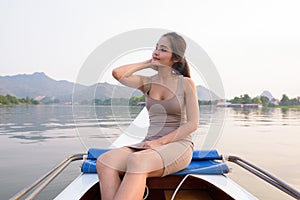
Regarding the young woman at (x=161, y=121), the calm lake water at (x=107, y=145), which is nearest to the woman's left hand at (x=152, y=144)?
the young woman at (x=161, y=121)

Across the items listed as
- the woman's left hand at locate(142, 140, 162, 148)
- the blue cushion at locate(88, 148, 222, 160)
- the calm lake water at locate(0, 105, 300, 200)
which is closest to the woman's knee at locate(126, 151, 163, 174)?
the woman's left hand at locate(142, 140, 162, 148)

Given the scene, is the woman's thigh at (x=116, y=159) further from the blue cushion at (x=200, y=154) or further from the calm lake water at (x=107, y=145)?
the blue cushion at (x=200, y=154)

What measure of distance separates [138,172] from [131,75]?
0.81 m

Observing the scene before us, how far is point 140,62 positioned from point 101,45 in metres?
0.42

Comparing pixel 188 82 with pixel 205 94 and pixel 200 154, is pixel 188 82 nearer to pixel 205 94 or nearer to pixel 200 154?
pixel 205 94

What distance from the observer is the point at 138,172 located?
1.77 metres

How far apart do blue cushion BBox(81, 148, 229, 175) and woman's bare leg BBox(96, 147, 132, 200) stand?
1.62 feet

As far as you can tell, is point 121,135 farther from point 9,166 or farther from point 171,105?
point 9,166

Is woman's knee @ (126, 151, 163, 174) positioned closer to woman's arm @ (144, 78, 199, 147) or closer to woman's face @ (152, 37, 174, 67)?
woman's arm @ (144, 78, 199, 147)

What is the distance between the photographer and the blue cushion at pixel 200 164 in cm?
236

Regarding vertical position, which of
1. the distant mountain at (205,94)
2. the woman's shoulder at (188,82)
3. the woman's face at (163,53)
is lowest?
the distant mountain at (205,94)

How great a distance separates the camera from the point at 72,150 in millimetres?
7566

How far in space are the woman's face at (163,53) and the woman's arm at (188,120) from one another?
8.5 inches

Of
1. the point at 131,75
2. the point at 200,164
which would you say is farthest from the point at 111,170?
the point at 200,164
